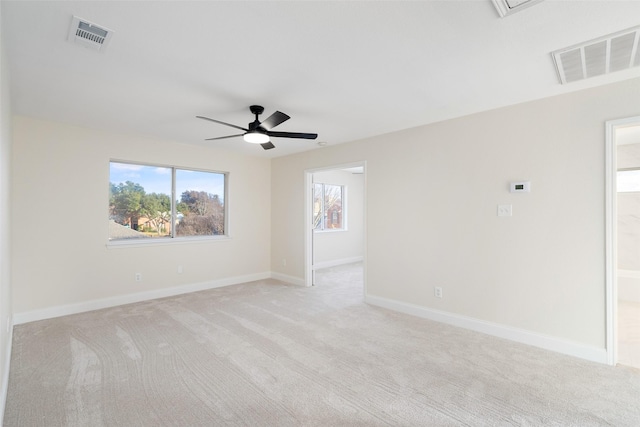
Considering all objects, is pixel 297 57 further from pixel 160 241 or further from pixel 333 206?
pixel 333 206

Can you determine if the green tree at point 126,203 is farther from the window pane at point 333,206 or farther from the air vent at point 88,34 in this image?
the window pane at point 333,206

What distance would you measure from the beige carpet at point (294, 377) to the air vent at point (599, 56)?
8.21 feet

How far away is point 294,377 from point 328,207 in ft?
18.9

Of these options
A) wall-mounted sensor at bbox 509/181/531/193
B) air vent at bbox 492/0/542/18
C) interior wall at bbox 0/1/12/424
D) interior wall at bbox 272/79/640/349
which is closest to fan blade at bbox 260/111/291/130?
air vent at bbox 492/0/542/18

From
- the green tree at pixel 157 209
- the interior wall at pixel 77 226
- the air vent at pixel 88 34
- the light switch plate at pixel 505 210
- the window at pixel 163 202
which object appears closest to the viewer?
the air vent at pixel 88 34

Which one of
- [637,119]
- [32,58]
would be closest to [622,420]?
[637,119]

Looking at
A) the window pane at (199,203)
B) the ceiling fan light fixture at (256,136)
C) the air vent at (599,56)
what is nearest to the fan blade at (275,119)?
the ceiling fan light fixture at (256,136)

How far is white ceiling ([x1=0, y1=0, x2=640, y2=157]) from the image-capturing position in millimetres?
1726

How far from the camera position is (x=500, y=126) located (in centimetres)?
326

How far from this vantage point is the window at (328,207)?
25.3 feet

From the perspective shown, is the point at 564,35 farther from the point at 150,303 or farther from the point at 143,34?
the point at 150,303

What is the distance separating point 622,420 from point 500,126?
2.66 m

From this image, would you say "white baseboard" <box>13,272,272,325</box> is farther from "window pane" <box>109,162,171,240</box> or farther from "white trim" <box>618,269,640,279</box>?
"white trim" <box>618,269,640,279</box>

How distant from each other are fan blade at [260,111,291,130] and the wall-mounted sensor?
97.1 inches
